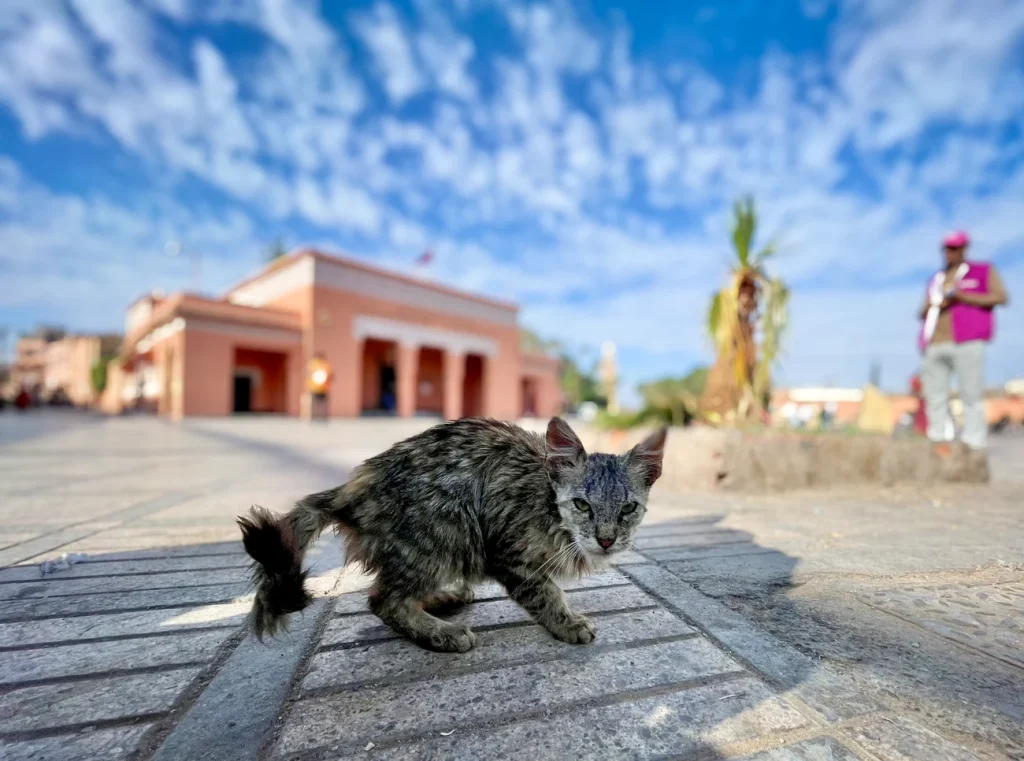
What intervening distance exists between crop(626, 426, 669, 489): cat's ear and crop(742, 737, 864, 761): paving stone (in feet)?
3.30

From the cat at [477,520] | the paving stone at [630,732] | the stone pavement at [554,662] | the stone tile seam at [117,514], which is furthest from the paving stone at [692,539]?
the stone tile seam at [117,514]

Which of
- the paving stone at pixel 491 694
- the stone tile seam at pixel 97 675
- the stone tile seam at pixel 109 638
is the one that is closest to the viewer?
the paving stone at pixel 491 694

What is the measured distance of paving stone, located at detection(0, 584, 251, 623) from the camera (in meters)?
1.94

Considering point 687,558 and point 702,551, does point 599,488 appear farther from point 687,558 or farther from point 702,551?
point 702,551

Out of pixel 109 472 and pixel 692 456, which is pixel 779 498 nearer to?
pixel 692 456

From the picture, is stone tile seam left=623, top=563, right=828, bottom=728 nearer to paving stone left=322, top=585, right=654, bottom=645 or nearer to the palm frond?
paving stone left=322, top=585, right=654, bottom=645

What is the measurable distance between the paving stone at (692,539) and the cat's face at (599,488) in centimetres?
103

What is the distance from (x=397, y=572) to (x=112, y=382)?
45.1 meters

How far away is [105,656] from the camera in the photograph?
1609mm

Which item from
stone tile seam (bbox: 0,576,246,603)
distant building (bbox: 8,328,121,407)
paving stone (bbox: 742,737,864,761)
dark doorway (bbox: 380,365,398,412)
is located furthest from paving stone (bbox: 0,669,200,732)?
distant building (bbox: 8,328,121,407)

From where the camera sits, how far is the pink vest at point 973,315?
214 inches

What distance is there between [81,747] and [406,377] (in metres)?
23.7

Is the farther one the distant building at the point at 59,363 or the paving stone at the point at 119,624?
the distant building at the point at 59,363

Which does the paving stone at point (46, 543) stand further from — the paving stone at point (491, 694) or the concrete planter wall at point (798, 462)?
the concrete planter wall at point (798, 462)
